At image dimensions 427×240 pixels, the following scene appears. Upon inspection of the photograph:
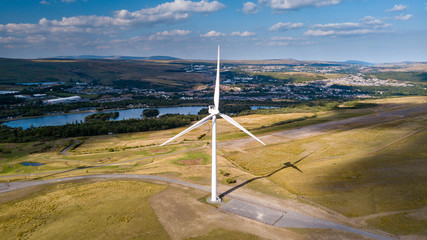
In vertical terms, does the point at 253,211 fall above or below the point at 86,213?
above

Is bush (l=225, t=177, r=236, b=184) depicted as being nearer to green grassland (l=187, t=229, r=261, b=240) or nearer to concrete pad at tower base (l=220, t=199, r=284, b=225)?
concrete pad at tower base (l=220, t=199, r=284, b=225)

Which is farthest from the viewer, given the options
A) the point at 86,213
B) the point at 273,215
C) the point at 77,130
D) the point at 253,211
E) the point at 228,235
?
the point at 77,130

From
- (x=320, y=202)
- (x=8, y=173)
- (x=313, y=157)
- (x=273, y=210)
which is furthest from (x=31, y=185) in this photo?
(x=313, y=157)

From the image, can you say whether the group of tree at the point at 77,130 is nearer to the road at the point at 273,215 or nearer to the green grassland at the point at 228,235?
the road at the point at 273,215

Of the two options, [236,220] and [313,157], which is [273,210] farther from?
[313,157]

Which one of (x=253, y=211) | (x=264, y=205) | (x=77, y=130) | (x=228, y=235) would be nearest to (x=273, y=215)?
(x=253, y=211)

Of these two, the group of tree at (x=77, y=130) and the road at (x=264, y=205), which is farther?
the group of tree at (x=77, y=130)

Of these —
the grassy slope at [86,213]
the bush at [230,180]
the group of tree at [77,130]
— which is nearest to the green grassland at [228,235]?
the grassy slope at [86,213]

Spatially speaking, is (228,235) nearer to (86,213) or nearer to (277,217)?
(277,217)

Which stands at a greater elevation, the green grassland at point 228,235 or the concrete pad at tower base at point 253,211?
the concrete pad at tower base at point 253,211

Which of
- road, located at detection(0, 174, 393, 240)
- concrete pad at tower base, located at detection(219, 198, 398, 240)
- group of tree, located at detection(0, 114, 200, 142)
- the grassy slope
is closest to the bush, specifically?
road, located at detection(0, 174, 393, 240)

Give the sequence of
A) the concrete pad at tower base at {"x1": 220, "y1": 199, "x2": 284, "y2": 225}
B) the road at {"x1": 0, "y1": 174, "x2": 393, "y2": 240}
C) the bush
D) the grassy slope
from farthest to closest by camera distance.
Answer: the bush, the concrete pad at tower base at {"x1": 220, "y1": 199, "x2": 284, "y2": 225}, the road at {"x1": 0, "y1": 174, "x2": 393, "y2": 240}, the grassy slope
